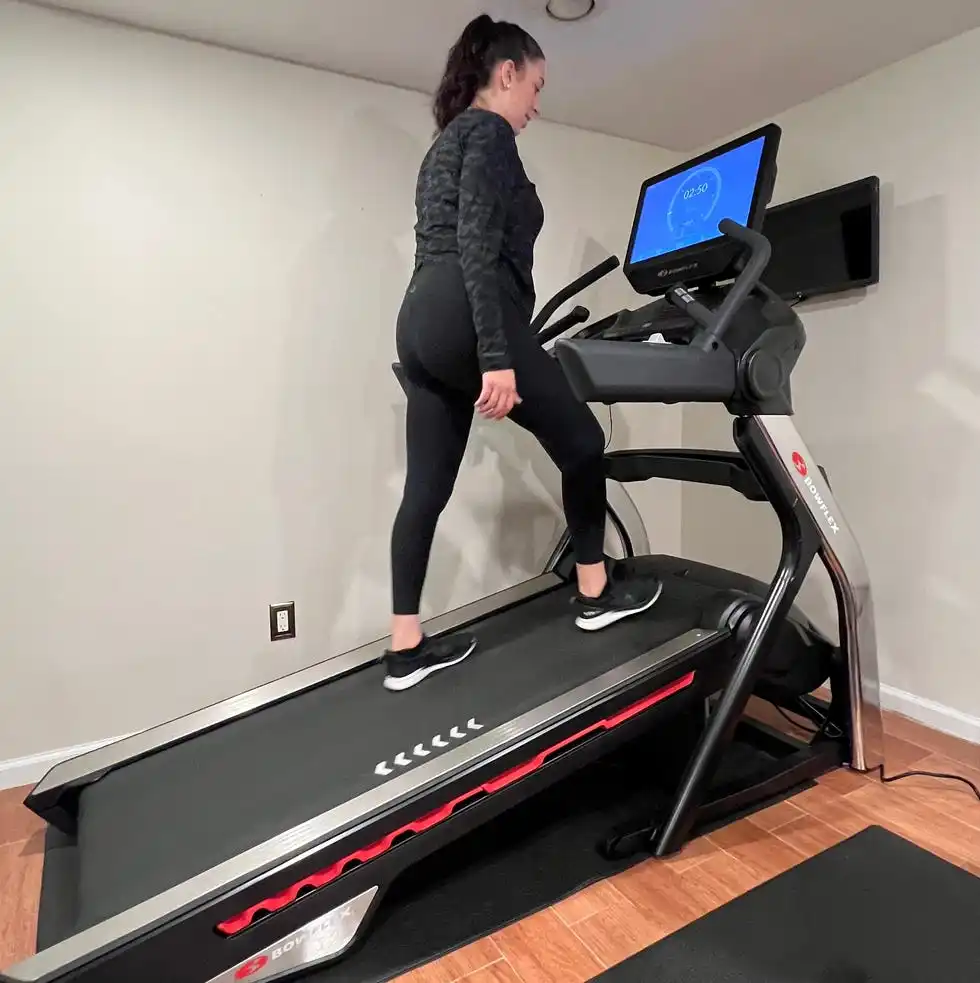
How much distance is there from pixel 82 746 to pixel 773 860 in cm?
188

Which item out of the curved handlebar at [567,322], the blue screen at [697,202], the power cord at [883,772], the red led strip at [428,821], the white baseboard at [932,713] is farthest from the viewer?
the white baseboard at [932,713]

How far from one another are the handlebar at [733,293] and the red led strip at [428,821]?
76 centimetres

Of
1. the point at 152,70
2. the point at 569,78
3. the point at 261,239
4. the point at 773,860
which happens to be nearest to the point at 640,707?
the point at 773,860

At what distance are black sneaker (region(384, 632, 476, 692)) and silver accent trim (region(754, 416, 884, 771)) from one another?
91 cm

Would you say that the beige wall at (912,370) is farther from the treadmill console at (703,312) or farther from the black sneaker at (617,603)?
the black sneaker at (617,603)

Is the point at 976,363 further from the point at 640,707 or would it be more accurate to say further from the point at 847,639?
the point at 640,707

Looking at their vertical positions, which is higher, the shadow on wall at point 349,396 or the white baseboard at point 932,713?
the shadow on wall at point 349,396

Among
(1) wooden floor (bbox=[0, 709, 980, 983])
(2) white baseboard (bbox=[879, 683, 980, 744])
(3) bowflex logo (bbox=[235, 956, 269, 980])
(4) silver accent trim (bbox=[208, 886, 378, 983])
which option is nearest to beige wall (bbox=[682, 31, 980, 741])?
(2) white baseboard (bbox=[879, 683, 980, 744])

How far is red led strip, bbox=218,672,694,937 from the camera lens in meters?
1.23

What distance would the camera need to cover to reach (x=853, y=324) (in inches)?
94.3

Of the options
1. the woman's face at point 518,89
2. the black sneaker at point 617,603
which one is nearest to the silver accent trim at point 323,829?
the black sneaker at point 617,603

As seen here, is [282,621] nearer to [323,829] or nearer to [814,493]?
[323,829]

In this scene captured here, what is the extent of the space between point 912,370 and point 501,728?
66.5 inches

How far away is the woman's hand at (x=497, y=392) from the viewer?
5.18ft
